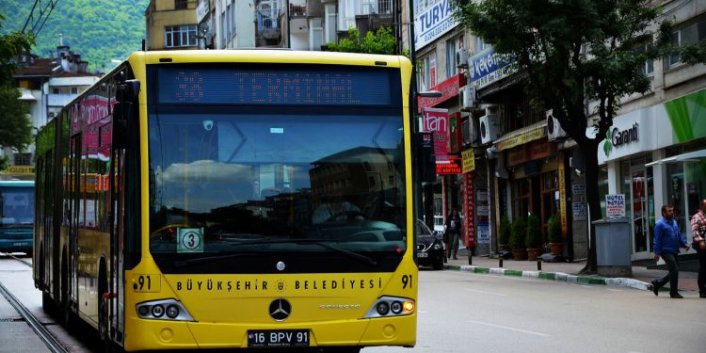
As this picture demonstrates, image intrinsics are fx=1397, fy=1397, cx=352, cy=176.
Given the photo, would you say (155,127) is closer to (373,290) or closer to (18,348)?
(373,290)

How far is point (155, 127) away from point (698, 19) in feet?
73.1

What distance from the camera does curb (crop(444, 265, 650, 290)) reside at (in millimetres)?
27953

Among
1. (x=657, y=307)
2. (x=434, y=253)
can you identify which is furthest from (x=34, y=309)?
(x=434, y=253)

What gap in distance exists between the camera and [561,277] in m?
31.3

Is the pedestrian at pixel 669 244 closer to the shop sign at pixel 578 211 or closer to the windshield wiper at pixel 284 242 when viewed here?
the windshield wiper at pixel 284 242

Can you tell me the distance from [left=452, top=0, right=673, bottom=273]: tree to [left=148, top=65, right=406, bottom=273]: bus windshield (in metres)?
18.2

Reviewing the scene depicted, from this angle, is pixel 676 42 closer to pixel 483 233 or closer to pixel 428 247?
pixel 428 247

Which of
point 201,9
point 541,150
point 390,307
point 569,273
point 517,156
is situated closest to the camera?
point 390,307

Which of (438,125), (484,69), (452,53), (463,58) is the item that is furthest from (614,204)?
(452,53)

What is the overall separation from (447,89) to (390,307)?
4092 cm

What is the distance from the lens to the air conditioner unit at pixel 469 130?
50.5m

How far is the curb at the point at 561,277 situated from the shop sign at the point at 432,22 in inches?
594

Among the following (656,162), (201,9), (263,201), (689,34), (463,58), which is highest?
(201,9)

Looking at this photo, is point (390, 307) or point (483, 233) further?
point (483, 233)
